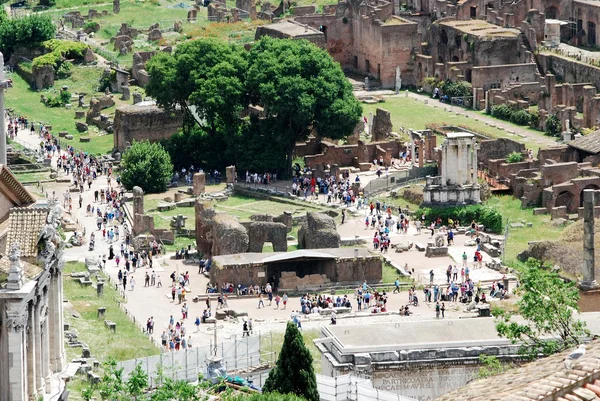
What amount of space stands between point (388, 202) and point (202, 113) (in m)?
13.2

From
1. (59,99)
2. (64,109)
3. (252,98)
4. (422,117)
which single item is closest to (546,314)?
(252,98)

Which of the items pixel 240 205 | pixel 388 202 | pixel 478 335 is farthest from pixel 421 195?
pixel 478 335

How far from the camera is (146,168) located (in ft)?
329

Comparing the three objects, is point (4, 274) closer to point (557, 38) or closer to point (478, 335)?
point (478, 335)

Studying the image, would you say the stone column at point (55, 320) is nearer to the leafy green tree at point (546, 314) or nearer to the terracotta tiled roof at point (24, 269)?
the terracotta tiled roof at point (24, 269)

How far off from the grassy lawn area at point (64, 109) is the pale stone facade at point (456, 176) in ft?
72.6

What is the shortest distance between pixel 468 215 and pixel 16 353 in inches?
1905

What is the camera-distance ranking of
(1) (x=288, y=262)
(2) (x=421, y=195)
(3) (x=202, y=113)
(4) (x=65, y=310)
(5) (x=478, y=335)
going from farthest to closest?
(3) (x=202, y=113) < (2) (x=421, y=195) < (1) (x=288, y=262) < (4) (x=65, y=310) < (5) (x=478, y=335)

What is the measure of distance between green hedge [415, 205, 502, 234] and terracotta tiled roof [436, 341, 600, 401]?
51.5 m

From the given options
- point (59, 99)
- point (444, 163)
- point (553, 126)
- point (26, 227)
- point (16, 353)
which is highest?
point (26, 227)

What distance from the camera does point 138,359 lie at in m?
64.4

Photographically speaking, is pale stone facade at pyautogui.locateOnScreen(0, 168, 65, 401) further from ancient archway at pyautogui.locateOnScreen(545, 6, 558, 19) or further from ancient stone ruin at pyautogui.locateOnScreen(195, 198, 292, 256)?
ancient archway at pyautogui.locateOnScreen(545, 6, 558, 19)

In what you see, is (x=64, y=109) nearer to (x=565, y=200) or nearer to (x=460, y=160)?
(x=460, y=160)

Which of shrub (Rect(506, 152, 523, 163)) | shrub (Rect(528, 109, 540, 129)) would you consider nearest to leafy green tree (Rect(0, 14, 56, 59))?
shrub (Rect(528, 109, 540, 129))
